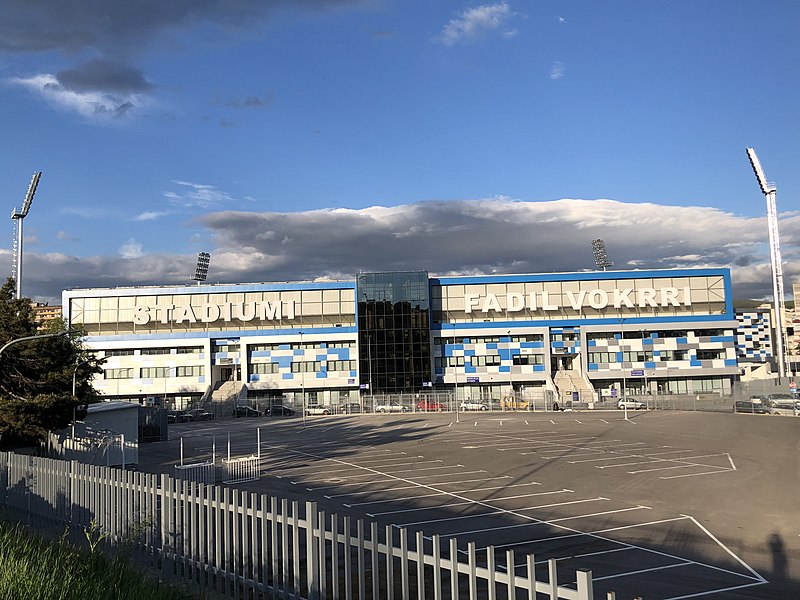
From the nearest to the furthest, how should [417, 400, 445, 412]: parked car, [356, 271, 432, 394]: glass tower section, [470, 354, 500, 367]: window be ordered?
[417, 400, 445, 412]: parked car
[356, 271, 432, 394]: glass tower section
[470, 354, 500, 367]: window

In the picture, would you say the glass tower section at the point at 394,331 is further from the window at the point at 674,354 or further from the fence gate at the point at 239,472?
the fence gate at the point at 239,472

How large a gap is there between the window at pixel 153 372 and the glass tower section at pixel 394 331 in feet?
88.7

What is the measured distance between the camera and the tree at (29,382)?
2483 centimetres

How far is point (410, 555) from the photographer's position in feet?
23.0

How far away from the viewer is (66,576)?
7.86 m

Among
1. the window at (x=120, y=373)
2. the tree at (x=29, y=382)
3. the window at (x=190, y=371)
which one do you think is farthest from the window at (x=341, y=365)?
the tree at (x=29, y=382)

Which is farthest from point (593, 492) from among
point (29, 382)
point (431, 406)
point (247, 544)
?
point (431, 406)

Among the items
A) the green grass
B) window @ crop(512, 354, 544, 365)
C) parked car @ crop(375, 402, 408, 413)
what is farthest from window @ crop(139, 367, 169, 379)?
the green grass

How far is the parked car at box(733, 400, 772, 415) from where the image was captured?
5936cm

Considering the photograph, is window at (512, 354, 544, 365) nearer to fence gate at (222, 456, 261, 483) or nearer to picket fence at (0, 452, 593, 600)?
fence gate at (222, 456, 261, 483)

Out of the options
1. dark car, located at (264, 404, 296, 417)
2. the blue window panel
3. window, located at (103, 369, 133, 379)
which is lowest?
dark car, located at (264, 404, 296, 417)

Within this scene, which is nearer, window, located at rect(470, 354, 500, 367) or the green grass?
the green grass

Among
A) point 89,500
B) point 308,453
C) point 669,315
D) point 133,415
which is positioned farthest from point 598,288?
point 89,500

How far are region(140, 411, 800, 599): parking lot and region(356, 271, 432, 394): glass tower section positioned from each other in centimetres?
4229
